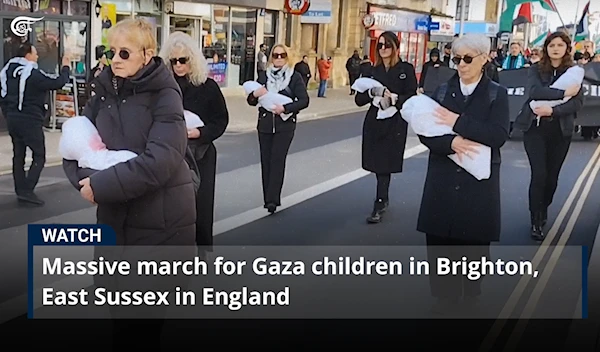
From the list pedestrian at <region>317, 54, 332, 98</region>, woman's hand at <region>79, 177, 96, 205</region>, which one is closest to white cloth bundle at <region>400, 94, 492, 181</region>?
woman's hand at <region>79, 177, 96, 205</region>

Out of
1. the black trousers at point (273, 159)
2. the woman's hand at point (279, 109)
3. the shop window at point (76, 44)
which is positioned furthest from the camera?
the shop window at point (76, 44)

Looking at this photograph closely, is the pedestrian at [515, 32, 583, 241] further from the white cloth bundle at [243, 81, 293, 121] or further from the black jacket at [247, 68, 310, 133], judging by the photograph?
the white cloth bundle at [243, 81, 293, 121]

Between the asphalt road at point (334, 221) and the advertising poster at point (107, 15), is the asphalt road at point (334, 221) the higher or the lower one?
the lower one

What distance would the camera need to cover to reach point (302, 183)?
966 centimetres

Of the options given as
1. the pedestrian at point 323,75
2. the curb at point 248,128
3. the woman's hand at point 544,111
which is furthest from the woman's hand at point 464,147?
the pedestrian at point 323,75

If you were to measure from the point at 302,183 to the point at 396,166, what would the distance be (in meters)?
2.36

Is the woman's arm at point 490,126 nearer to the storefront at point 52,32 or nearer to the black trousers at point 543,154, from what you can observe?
the black trousers at point 543,154

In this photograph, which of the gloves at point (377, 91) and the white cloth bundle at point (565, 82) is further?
the gloves at point (377, 91)

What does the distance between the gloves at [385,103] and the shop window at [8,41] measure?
9.26 meters

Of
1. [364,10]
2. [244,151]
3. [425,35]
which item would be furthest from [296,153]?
[425,35]

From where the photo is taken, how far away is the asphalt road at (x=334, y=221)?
436 centimetres

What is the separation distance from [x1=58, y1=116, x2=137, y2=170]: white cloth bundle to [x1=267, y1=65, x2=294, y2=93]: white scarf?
13.3 ft

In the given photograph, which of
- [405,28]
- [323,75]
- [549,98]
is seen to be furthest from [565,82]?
[405,28]

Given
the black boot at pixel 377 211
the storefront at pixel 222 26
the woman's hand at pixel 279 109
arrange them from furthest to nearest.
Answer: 1. the storefront at pixel 222 26
2. the black boot at pixel 377 211
3. the woman's hand at pixel 279 109
